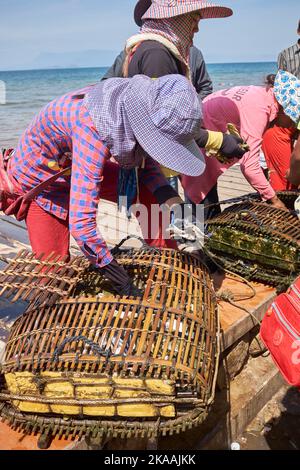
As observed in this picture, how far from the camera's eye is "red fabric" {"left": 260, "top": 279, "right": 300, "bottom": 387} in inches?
62.7

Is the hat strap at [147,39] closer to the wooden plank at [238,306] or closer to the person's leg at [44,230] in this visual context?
the person's leg at [44,230]

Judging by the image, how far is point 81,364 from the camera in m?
1.58

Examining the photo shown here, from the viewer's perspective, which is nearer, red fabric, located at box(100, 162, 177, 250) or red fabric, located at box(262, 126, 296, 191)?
red fabric, located at box(100, 162, 177, 250)

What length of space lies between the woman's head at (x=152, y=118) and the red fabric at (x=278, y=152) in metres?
1.46

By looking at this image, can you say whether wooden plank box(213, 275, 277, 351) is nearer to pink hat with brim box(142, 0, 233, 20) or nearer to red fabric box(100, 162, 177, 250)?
red fabric box(100, 162, 177, 250)

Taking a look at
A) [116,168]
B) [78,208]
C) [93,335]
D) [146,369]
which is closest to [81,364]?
[93,335]

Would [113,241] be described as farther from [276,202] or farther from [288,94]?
[288,94]

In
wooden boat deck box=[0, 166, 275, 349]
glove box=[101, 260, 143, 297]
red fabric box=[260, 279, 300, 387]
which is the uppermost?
glove box=[101, 260, 143, 297]

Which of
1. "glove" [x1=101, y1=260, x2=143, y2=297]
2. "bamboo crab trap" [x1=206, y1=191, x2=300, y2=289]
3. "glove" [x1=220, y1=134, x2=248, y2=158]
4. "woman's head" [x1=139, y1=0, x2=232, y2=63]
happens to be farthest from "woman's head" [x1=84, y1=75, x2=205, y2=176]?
"bamboo crab trap" [x1=206, y1=191, x2=300, y2=289]

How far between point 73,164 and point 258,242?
3.95ft

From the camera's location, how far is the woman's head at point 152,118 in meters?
1.69

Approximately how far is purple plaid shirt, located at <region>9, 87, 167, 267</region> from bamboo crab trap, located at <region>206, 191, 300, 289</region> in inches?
38.6
